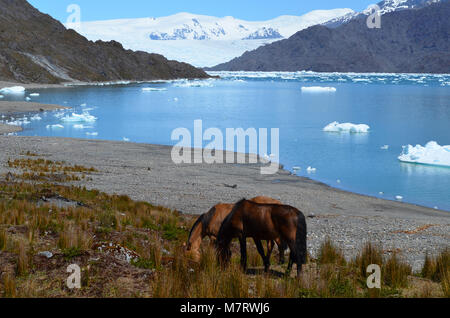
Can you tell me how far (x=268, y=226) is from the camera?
6613 mm

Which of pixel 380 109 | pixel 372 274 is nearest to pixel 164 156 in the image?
pixel 372 274

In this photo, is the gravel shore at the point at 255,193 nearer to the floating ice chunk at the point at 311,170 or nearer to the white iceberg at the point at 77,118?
the floating ice chunk at the point at 311,170

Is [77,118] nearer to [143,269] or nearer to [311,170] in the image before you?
[311,170]

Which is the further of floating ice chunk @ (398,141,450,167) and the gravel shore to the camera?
floating ice chunk @ (398,141,450,167)

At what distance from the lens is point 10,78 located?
396 ft

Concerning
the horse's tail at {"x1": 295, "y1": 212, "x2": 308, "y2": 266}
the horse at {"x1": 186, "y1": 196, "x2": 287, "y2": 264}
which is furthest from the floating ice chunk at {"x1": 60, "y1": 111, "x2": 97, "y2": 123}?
the horse's tail at {"x1": 295, "y1": 212, "x2": 308, "y2": 266}

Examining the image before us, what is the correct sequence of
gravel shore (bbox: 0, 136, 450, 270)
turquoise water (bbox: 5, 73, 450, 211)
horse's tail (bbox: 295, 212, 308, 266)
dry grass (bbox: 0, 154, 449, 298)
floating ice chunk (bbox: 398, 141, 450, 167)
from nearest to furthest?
dry grass (bbox: 0, 154, 449, 298) → horse's tail (bbox: 295, 212, 308, 266) → gravel shore (bbox: 0, 136, 450, 270) → turquoise water (bbox: 5, 73, 450, 211) → floating ice chunk (bbox: 398, 141, 450, 167)

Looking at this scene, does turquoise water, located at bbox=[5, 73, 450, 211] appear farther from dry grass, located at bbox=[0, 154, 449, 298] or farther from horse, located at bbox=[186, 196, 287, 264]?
horse, located at bbox=[186, 196, 287, 264]

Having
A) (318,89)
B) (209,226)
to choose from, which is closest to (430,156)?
(209,226)

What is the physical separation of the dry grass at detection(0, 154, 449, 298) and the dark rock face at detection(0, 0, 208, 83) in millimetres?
123503

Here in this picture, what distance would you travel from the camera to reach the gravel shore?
44.0 ft
